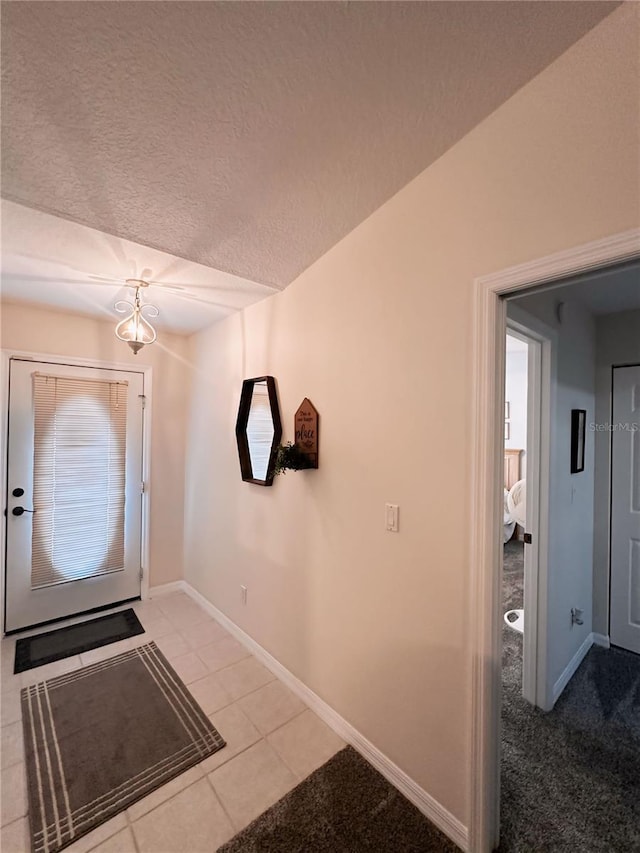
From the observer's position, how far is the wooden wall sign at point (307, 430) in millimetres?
1948

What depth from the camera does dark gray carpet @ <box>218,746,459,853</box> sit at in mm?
1299

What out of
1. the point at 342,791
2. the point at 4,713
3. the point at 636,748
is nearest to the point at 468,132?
the point at 342,791

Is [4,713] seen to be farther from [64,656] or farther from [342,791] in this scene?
[342,791]

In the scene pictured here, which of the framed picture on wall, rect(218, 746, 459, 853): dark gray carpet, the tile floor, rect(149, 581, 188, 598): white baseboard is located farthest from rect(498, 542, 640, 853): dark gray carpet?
rect(149, 581, 188, 598): white baseboard

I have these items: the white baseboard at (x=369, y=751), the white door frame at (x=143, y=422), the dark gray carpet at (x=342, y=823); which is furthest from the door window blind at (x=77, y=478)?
the dark gray carpet at (x=342, y=823)

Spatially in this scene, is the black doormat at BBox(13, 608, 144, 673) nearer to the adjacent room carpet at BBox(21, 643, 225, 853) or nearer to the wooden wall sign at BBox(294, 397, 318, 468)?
the adjacent room carpet at BBox(21, 643, 225, 853)

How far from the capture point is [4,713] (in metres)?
1.91

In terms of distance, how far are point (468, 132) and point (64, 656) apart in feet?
12.1

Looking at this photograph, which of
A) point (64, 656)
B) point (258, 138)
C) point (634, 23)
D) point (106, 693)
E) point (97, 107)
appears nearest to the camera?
point (634, 23)

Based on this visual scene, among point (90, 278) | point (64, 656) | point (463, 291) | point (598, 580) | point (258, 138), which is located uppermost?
point (258, 138)

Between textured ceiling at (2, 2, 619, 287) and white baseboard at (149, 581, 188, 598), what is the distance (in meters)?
2.99

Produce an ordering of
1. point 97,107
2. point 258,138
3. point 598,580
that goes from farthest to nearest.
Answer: point 598,580, point 258,138, point 97,107

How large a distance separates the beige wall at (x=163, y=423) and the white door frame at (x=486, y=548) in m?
2.88

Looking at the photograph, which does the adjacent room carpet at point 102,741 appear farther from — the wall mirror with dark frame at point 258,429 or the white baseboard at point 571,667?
the white baseboard at point 571,667
